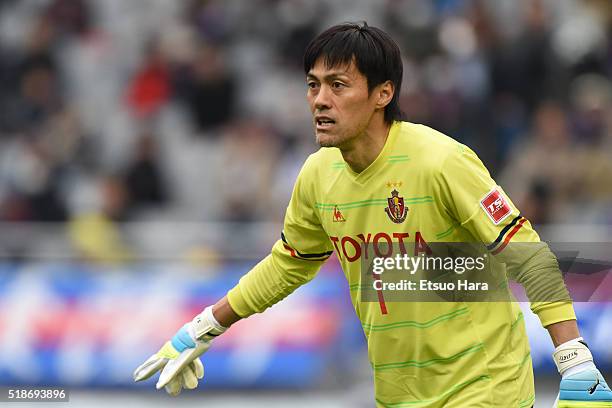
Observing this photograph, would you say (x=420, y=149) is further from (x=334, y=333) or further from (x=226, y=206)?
(x=226, y=206)

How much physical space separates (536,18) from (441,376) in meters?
8.66

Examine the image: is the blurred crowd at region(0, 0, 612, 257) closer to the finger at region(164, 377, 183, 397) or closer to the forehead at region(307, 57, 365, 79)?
Result: the finger at region(164, 377, 183, 397)

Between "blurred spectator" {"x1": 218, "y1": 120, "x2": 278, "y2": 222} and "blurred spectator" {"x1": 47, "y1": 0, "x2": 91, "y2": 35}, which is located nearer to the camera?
"blurred spectator" {"x1": 218, "y1": 120, "x2": 278, "y2": 222}

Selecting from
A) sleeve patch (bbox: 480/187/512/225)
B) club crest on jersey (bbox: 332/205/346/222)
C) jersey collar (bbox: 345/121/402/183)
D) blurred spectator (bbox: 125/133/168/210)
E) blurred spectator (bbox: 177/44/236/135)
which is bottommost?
sleeve patch (bbox: 480/187/512/225)

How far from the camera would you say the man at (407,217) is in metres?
5.30

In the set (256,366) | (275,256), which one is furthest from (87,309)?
(275,256)

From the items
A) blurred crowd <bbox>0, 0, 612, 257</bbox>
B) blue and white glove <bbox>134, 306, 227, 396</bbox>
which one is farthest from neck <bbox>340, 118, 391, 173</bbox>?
blurred crowd <bbox>0, 0, 612, 257</bbox>

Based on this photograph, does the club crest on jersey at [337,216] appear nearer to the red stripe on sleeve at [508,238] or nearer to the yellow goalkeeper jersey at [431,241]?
the yellow goalkeeper jersey at [431,241]

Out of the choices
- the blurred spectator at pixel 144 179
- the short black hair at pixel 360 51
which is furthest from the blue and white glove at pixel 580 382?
the blurred spectator at pixel 144 179

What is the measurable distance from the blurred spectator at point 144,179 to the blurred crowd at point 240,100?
0.01 metres

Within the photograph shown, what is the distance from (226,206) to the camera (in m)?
12.9

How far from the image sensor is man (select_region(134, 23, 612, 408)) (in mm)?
5305

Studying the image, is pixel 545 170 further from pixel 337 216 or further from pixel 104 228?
pixel 337 216

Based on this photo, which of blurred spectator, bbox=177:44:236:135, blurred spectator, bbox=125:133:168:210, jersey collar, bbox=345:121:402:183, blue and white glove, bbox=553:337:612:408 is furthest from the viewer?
blurred spectator, bbox=177:44:236:135
